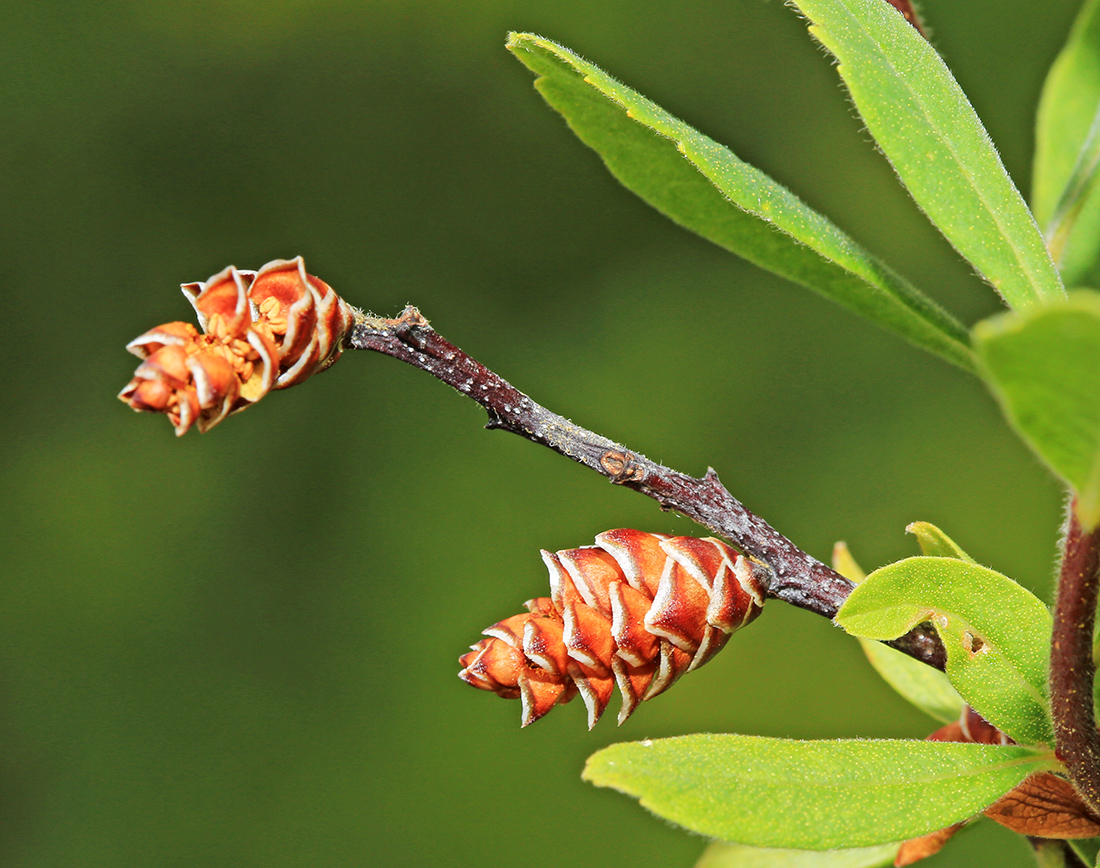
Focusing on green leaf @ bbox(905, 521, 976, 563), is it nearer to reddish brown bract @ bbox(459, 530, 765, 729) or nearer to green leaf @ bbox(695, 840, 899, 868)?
reddish brown bract @ bbox(459, 530, 765, 729)

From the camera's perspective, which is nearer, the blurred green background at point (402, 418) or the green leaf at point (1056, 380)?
the green leaf at point (1056, 380)

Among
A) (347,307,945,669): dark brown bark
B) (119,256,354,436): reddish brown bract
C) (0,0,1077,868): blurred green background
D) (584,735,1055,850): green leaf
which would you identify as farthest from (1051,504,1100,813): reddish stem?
(0,0,1077,868): blurred green background

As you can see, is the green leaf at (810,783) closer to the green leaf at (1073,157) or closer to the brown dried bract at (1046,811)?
the brown dried bract at (1046,811)

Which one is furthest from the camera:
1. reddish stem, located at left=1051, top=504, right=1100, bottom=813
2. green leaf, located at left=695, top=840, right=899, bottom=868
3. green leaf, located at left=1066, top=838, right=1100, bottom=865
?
green leaf, located at left=695, top=840, right=899, bottom=868

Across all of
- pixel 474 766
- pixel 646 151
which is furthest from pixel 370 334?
pixel 474 766

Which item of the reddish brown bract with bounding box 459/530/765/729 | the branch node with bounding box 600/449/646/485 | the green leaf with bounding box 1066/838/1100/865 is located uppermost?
the branch node with bounding box 600/449/646/485

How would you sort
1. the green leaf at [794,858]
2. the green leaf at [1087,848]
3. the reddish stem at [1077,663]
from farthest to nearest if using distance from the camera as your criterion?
the green leaf at [794,858] < the green leaf at [1087,848] < the reddish stem at [1077,663]

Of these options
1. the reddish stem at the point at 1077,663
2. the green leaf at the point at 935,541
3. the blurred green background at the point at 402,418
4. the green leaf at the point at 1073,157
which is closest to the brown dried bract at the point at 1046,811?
the reddish stem at the point at 1077,663

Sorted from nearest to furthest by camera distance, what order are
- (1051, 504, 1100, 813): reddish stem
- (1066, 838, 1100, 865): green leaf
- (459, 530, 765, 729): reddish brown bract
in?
(1051, 504, 1100, 813): reddish stem
(459, 530, 765, 729): reddish brown bract
(1066, 838, 1100, 865): green leaf
